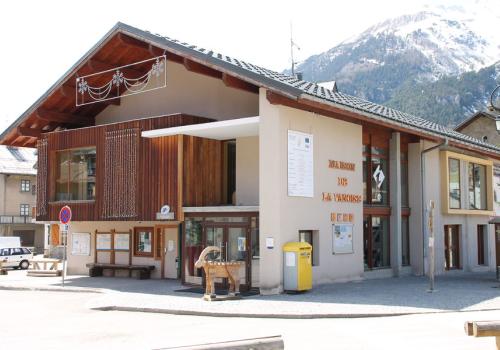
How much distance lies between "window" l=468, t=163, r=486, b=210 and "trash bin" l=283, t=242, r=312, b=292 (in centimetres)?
1248

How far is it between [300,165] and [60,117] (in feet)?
37.1

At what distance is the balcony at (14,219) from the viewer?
55.4m

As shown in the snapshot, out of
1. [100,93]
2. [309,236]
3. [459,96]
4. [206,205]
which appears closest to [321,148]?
[309,236]

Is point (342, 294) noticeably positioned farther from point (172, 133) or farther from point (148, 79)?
point (148, 79)

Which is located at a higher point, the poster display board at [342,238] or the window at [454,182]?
the window at [454,182]

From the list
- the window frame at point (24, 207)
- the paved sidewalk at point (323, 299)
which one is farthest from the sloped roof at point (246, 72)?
the window frame at point (24, 207)

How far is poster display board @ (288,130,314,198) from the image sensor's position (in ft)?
58.7

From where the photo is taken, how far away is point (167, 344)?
33.7 feet

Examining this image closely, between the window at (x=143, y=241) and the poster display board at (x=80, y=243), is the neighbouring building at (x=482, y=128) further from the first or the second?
the poster display board at (x=80, y=243)

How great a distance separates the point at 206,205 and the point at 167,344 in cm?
1024

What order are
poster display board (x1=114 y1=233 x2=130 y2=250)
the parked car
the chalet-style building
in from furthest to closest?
1. the parked car
2. poster display board (x1=114 y1=233 x2=130 y2=250)
3. the chalet-style building

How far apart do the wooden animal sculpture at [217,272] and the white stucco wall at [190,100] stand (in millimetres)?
5767

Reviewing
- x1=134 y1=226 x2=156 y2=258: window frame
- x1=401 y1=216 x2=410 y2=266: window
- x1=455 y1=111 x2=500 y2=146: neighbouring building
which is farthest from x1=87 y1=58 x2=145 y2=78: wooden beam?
x1=455 y1=111 x2=500 y2=146: neighbouring building

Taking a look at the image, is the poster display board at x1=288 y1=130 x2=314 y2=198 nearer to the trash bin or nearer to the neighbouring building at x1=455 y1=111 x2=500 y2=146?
the trash bin
